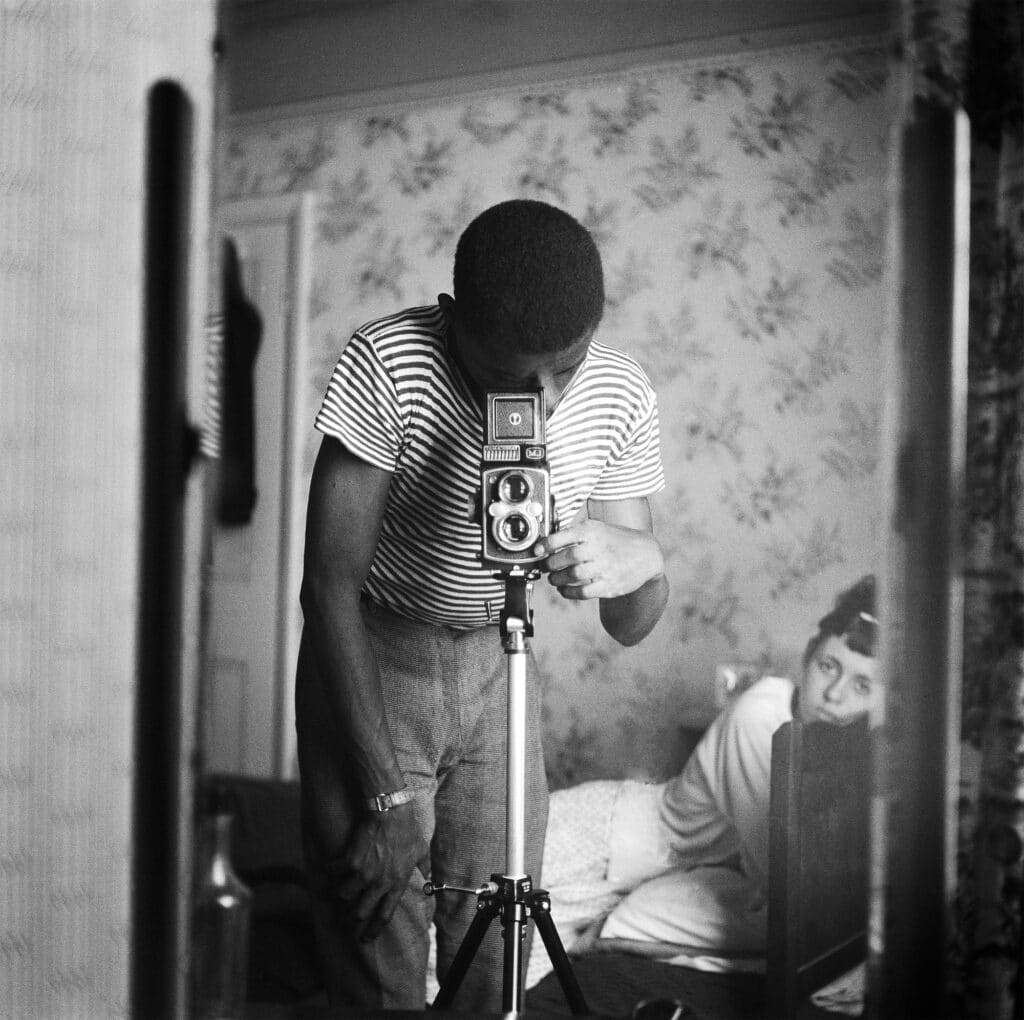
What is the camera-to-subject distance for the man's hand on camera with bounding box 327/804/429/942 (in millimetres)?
808

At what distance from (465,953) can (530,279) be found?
559 millimetres

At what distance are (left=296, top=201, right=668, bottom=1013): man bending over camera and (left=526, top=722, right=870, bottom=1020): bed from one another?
92mm

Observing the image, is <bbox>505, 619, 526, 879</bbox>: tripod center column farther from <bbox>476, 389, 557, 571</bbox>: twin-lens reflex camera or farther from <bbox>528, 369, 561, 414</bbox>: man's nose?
<bbox>528, 369, 561, 414</bbox>: man's nose

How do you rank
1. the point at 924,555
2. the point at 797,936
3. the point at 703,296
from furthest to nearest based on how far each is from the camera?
the point at 703,296 → the point at 797,936 → the point at 924,555

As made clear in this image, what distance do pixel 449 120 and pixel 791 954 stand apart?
0.80 meters

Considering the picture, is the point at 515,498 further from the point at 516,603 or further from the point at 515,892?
the point at 515,892

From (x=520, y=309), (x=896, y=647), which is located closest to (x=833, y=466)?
(x=896, y=647)

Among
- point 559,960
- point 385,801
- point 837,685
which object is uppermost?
point 837,685

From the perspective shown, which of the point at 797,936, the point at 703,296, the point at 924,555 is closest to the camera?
the point at 924,555

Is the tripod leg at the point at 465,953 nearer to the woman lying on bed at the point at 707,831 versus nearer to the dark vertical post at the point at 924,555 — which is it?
the woman lying on bed at the point at 707,831

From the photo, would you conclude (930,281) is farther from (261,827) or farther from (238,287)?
(261,827)

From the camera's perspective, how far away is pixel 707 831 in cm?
84

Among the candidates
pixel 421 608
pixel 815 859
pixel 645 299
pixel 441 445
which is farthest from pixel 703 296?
pixel 815 859

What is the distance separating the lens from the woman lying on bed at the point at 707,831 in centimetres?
79
